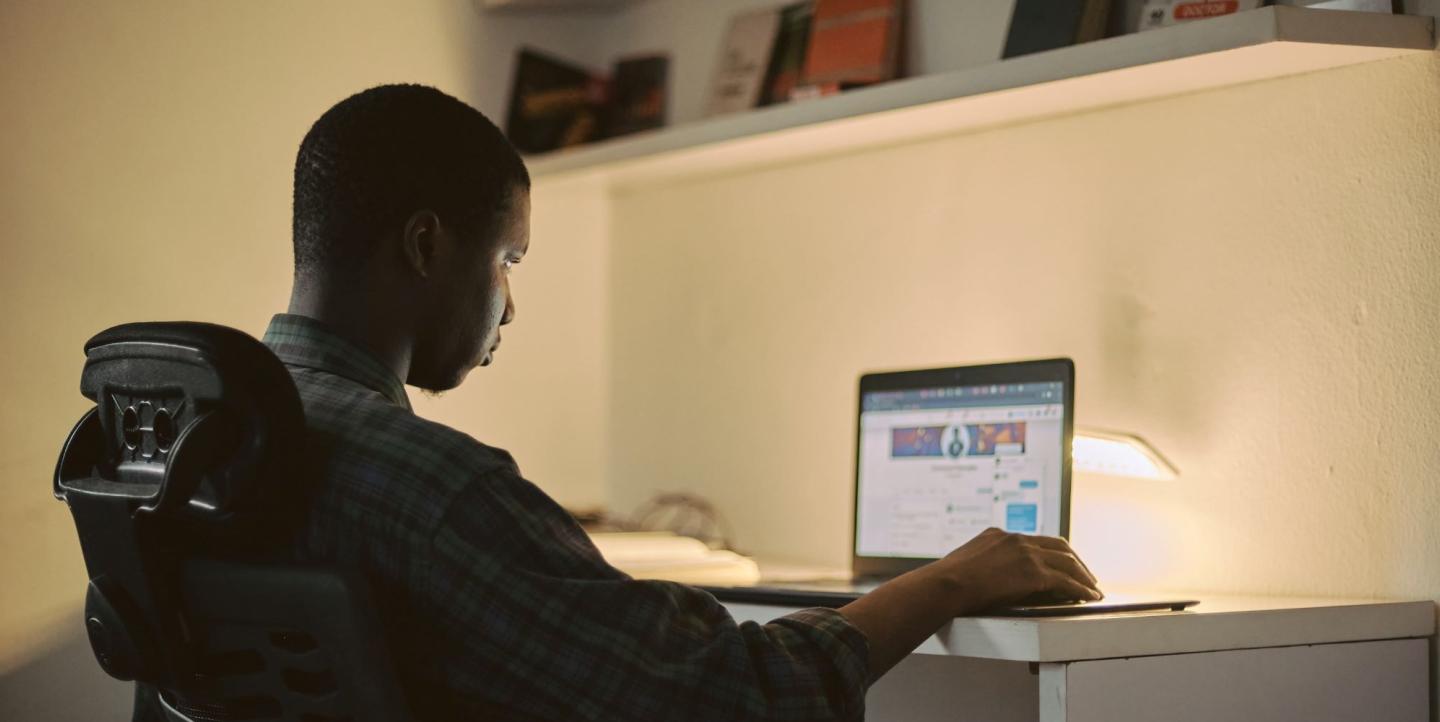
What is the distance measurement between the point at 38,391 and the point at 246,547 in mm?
1188

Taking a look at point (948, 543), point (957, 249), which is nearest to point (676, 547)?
point (948, 543)

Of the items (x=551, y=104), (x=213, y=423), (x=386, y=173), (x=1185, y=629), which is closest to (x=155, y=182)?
(x=551, y=104)

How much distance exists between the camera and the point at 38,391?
6.43 feet

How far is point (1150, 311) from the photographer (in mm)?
1825

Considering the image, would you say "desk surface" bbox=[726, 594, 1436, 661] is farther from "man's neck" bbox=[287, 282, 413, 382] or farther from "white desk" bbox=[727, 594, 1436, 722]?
"man's neck" bbox=[287, 282, 413, 382]

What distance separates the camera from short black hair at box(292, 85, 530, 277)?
1.10 meters

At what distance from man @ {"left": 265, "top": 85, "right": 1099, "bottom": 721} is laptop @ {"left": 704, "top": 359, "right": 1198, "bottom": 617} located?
0.46 m

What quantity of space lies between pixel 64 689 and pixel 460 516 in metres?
1.32

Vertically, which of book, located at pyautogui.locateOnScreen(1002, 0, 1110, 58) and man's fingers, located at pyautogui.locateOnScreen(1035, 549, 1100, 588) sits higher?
book, located at pyautogui.locateOnScreen(1002, 0, 1110, 58)

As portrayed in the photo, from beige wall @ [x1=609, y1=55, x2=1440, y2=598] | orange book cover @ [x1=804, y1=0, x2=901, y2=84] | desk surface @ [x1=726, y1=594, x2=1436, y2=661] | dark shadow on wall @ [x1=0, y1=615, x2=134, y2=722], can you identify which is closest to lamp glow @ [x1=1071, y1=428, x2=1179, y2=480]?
beige wall @ [x1=609, y1=55, x2=1440, y2=598]

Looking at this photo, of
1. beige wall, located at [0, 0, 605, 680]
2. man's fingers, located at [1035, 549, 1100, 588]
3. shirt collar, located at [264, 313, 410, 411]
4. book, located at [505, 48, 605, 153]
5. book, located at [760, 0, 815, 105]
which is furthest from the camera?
book, located at [505, 48, 605, 153]

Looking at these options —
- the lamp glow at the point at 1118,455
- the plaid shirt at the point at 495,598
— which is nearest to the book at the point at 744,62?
the lamp glow at the point at 1118,455

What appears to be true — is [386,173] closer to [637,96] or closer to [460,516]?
[460,516]

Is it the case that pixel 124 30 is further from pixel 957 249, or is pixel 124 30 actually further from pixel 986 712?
pixel 986 712
